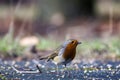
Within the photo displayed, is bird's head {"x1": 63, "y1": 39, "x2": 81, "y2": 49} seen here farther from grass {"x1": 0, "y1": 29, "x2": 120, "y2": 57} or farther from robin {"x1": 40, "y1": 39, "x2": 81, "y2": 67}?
grass {"x1": 0, "y1": 29, "x2": 120, "y2": 57}

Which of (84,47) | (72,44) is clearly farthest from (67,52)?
(84,47)

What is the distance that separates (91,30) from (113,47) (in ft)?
23.7

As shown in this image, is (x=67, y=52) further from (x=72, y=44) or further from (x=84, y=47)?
(x=84, y=47)

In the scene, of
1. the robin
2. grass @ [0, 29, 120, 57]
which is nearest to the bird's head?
the robin

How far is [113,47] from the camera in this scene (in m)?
11.0

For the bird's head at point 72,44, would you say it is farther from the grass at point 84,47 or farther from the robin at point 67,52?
the grass at point 84,47

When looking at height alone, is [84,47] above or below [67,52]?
above

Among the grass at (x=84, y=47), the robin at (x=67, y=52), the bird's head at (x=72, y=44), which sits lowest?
the robin at (x=67, y=52)

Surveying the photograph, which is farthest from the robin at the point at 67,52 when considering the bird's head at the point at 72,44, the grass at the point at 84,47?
the grass at the point at 84,47

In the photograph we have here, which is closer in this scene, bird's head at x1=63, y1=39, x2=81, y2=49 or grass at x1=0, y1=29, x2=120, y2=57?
bird's head at x1=63, y1=39, x2=81, y2=49

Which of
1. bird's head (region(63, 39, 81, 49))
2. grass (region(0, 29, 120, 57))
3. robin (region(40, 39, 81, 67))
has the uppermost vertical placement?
grass (region(0, 29, 120, 57))

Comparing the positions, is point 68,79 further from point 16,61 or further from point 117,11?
point 117,11

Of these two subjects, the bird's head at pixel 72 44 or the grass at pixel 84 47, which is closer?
the bird's head at pixel 72 44

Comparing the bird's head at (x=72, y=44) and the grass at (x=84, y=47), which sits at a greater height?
the grass at (x=84, y=47)
